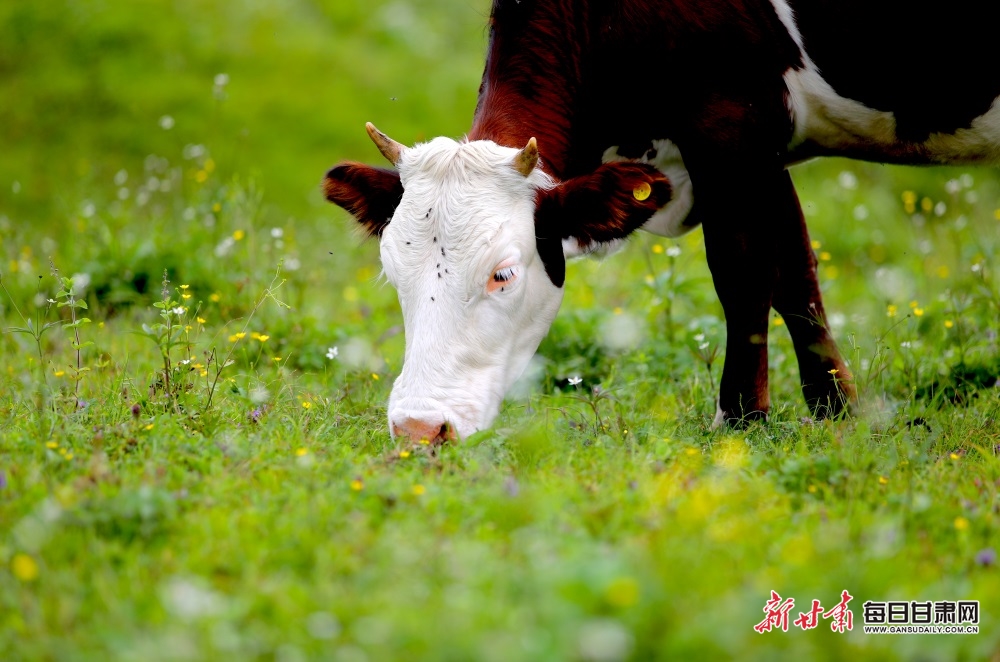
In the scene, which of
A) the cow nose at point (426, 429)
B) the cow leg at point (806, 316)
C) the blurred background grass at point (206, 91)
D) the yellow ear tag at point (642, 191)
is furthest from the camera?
the blurred background grass at point (206, 91)

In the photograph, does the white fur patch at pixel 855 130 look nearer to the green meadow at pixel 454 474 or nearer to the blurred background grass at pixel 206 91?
the green meadow at pixel 454 474

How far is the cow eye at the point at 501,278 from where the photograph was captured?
3.97 meters

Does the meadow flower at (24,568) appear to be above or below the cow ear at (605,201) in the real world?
below

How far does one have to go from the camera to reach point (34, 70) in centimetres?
1171

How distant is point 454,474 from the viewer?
3.38 metres

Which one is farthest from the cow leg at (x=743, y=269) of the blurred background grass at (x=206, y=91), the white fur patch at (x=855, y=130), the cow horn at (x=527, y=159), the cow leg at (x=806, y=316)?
the blurred background grass at (x=206, y=91)

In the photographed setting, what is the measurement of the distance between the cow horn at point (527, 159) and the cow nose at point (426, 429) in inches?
42.1

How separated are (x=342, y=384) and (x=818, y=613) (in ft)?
9.71

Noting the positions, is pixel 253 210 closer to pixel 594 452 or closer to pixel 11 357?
pixel 11 357

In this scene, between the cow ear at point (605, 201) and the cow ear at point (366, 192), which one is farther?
the cow ear at point (366, 192)

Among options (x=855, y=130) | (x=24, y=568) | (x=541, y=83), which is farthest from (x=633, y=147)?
(x=24, y=568)

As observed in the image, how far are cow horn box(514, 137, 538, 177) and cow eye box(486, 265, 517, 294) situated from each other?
0.40 metres

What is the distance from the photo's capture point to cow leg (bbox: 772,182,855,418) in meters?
4.76

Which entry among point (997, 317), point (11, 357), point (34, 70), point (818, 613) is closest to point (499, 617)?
point (818, 613)
